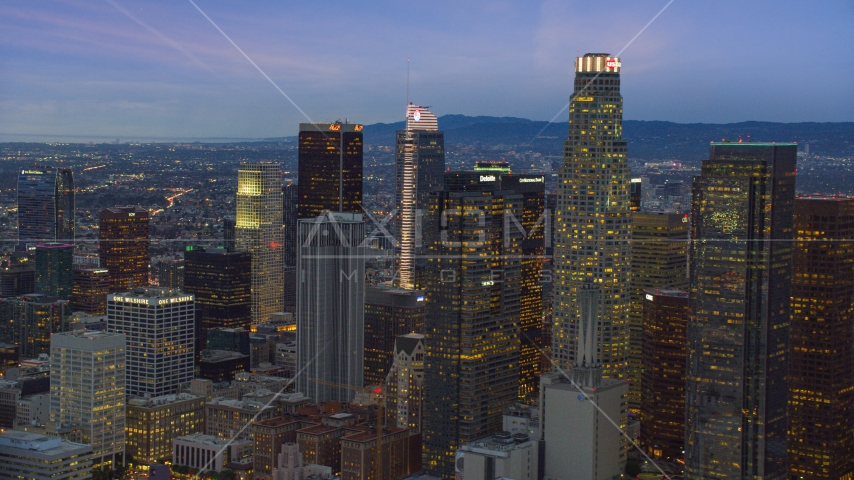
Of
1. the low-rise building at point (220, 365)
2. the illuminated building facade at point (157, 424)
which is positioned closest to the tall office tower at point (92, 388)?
the illuminated building facade at point (157, 424)

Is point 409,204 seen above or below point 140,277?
above

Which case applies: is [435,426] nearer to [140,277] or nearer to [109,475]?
[109,475]

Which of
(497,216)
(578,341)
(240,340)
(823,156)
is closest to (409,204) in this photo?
(240,340)

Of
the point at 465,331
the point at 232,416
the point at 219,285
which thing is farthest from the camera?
the point at 219,285

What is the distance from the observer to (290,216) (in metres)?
49.3

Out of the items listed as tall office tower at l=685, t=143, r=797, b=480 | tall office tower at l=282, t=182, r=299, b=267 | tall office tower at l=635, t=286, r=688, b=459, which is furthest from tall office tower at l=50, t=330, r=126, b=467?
tall office tower at l=282, t=182, r=299, b=267

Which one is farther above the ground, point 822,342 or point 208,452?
point 822,342

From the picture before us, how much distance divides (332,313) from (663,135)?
1238 cm

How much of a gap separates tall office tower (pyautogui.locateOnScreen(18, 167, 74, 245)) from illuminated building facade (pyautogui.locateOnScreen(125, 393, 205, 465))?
9.26 metres

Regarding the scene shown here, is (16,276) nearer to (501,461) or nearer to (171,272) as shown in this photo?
Result: (171,272)

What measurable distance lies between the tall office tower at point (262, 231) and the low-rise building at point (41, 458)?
71.1ft

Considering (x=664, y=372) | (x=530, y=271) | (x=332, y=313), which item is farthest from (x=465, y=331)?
(x=332, y=313)

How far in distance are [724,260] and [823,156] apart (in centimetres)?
317

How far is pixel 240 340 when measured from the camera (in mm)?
41031
